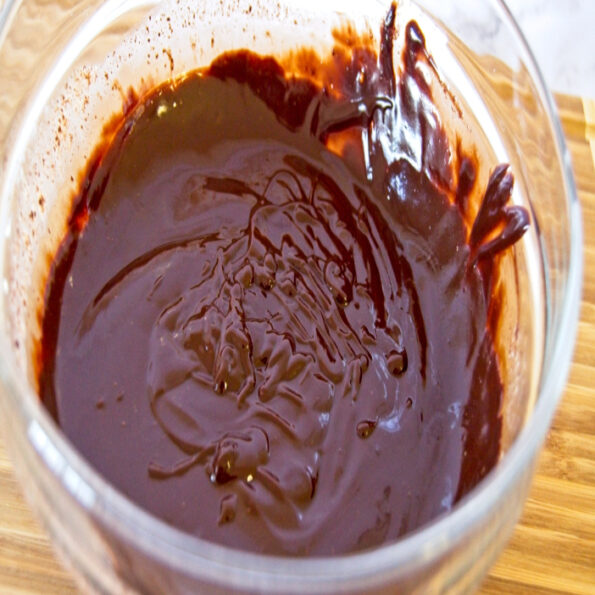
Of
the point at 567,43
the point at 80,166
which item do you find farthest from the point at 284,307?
the point at 567,43

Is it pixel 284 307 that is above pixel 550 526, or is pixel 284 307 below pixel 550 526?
above

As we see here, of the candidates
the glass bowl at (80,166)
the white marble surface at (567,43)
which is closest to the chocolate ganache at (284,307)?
the glass bowl at (80,166)

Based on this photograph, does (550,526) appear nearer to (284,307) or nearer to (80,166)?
(284,307)

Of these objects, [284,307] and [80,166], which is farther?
[80,166]

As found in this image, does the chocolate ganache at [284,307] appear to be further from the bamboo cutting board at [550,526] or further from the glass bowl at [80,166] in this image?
the bamboo cutting board at [550,526]

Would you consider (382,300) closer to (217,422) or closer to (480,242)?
(480,242)

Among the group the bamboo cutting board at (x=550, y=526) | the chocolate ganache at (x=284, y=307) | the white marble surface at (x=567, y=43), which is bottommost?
the bamboo cutting board at (x=550, y=526)
